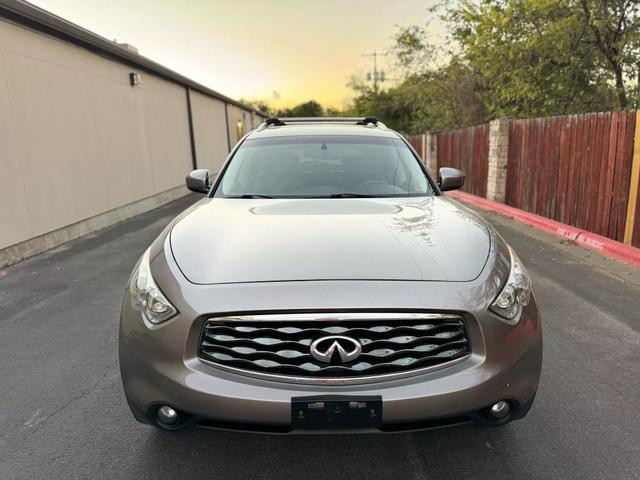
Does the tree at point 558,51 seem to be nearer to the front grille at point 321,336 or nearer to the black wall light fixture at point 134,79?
the black wall light fixture at point 134,79

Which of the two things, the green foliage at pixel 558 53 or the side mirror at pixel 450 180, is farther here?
the green foliage at pixel 558 53

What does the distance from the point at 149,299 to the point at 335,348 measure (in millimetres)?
833

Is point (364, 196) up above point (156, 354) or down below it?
above

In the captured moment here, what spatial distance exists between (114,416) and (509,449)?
2.08 m

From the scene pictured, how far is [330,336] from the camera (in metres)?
1.83

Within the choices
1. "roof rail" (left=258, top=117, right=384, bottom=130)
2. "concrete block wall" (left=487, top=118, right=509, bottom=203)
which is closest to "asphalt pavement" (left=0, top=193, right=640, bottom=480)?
"roof rail" (left=258, top=117, right=384, bottom=130)

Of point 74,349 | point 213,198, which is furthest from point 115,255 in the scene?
point 213,198

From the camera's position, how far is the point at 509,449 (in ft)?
7.63

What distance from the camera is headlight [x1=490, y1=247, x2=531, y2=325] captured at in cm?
197

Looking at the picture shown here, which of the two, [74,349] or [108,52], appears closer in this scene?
[74,349]

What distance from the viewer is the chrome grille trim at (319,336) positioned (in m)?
1.83

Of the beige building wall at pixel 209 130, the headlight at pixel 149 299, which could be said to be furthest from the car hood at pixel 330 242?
the beige building wall at pixel 209 130

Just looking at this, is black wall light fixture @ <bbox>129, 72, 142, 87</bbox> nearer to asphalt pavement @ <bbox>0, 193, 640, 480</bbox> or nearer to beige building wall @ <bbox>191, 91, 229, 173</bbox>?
beige building wall @ <bbox>191, 91, 229, 173</bbox>

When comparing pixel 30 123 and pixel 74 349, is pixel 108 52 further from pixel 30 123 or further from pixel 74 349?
pixel 74 349
